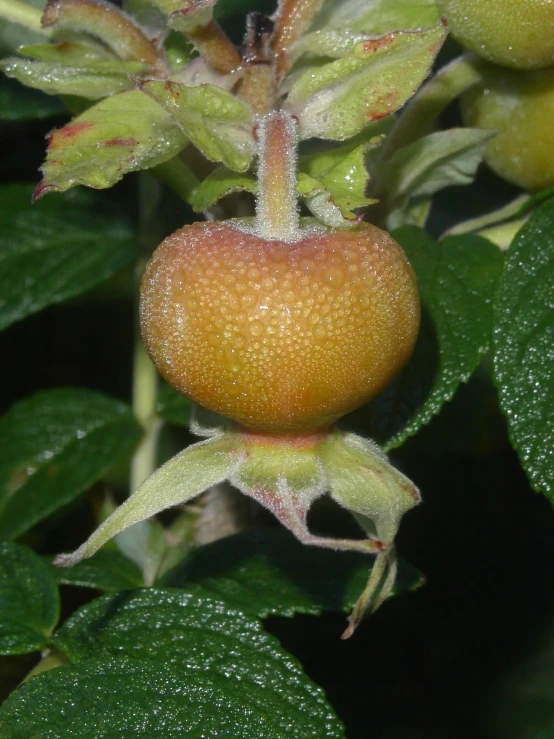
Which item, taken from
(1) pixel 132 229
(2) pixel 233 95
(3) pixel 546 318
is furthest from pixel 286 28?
(1) pixel 132 229

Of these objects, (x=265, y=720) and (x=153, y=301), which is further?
(x=265, y=720)

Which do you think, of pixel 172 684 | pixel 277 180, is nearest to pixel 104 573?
pixel 172 684

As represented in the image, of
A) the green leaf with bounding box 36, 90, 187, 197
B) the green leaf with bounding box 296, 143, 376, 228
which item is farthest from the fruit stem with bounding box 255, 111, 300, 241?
the green leaf with bounding box 36, 90, 187, 197

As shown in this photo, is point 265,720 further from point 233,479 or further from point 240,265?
point 240,265

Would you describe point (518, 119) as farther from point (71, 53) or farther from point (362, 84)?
point (71, 53)

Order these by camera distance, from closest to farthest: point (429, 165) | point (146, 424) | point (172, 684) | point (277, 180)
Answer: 1. point (277, 180)
2. point (172, 684)
3. point (429, 165)
4. point (146, 424)

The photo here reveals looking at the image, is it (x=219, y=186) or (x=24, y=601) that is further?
(x=24, y=601)

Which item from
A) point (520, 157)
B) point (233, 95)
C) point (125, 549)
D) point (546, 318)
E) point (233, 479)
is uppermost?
point (233, 95)
